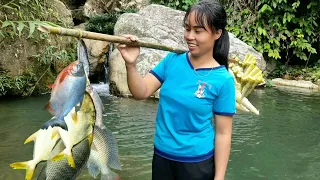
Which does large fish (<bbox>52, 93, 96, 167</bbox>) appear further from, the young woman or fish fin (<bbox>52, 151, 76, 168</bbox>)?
the young woman

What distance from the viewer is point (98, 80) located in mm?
9094

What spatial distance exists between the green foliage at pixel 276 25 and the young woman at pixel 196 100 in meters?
9.13

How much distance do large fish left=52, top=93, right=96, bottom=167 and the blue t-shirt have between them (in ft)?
1.10

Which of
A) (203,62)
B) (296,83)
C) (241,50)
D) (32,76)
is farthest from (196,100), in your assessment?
(296,83)

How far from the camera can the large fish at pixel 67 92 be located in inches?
62.9

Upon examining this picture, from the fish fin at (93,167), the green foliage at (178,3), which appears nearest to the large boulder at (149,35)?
the green foliage at (178,3)

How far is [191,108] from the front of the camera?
178 centimetres

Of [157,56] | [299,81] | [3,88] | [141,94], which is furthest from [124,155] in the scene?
[299,81]

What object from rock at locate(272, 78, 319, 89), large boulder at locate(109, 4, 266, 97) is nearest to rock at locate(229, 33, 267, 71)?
large boulder at locate(109, 4, 266, 97)

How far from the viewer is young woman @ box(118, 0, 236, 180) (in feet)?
5.81

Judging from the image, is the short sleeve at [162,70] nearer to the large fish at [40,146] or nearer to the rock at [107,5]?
the large fish at [40,146]

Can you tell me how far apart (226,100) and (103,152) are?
0.65 metres

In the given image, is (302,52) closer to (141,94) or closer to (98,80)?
(98,80)

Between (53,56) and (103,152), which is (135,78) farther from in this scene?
(53,56)
